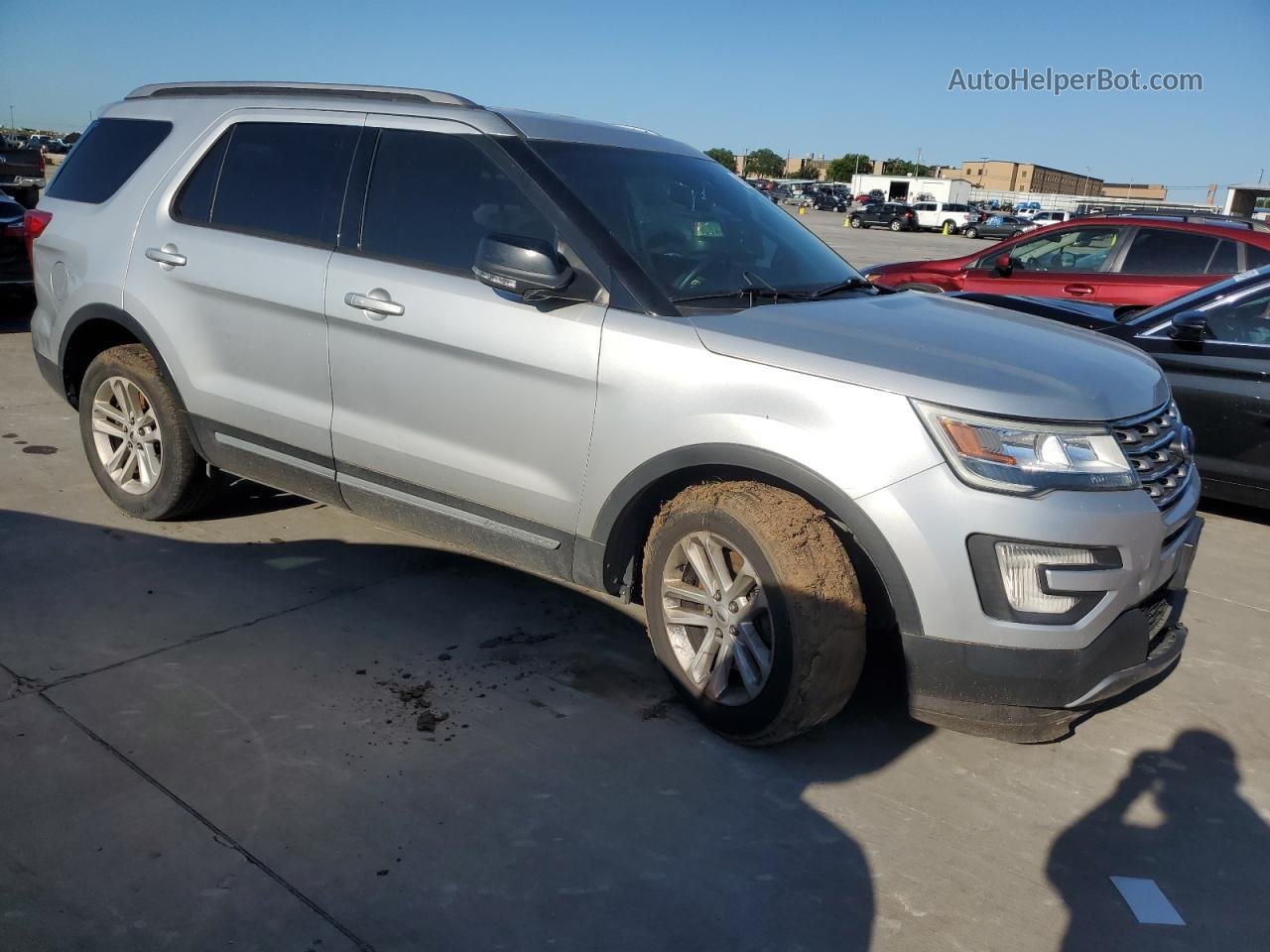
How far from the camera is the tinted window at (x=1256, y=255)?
7570 millimetres

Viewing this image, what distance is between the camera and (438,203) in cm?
391

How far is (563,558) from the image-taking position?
3.67 m

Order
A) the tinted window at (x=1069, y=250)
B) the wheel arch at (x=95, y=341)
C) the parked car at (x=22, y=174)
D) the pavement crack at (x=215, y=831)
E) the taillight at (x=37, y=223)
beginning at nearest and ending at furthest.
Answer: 1. the pavement crack at (x=215, y=831)
2. the wheel arch at (x=95, y=341)
3. the taillight at (x=37, y=223)
4. the tinted window at (x=1069, y=250)
5. the parked car at (x=22, y=174)

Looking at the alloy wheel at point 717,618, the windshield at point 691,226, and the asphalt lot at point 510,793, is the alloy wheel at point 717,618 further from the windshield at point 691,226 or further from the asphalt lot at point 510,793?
the windshield at point 691,226

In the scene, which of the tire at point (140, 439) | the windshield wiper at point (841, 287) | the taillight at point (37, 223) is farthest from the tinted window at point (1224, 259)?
the taillight at point (37, 223)

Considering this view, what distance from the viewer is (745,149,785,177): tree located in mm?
142087

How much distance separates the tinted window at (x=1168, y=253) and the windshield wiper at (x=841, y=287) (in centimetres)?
506

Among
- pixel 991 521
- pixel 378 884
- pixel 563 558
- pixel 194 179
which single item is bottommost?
pixel 378 884

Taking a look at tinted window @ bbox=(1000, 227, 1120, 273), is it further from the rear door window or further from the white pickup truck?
the white pickup truck

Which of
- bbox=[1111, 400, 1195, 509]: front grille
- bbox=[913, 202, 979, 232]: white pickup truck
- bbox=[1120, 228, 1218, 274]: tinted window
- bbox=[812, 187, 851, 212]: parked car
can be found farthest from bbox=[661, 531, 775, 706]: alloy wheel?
bbox=[812, 187, 851, 212]: parked car

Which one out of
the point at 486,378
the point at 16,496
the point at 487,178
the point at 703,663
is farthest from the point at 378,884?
the point at 16,496

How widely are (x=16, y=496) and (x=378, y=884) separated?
12.2 ft

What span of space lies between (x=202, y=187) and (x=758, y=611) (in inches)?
123

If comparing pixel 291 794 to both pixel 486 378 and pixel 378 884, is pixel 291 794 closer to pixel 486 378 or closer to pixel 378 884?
pixel 378 884
